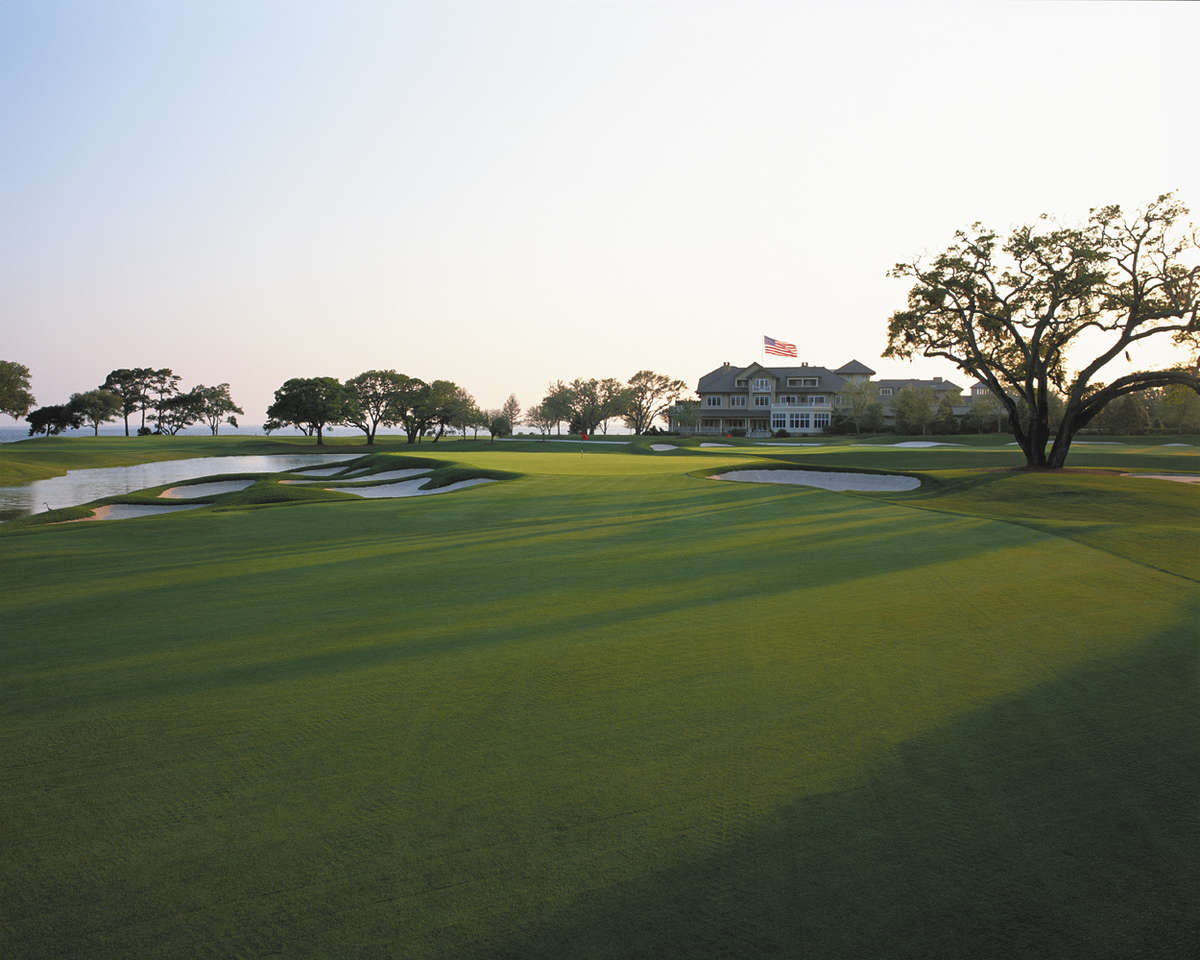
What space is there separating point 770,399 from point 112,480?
244ft

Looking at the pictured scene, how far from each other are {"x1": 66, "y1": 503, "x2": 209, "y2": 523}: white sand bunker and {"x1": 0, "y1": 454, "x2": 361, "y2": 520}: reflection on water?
4.17m

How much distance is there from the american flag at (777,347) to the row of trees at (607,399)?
45945 mm

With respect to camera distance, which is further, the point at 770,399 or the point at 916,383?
the point at 916,383

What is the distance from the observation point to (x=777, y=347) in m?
61.1

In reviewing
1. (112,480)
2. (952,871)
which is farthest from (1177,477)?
(112,480)

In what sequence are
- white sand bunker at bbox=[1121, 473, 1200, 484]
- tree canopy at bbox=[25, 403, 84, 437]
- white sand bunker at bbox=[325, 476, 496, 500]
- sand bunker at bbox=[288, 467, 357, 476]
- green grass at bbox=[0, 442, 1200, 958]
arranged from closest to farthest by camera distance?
green grass at bbox=[0, 442, 1200, 958]
white sand bunker at bbox=[1121, 473, 1200, 484]
white sand bunker at bbox=[325, 476, 496, 500]
sand bunker at bbox=[288, 467, 357, 476]
tree canopy at bbox=[25, 403, 84, 437]

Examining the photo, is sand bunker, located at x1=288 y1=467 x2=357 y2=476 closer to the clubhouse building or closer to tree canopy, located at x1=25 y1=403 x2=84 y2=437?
the clubhouse building

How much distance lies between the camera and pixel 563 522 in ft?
48.5

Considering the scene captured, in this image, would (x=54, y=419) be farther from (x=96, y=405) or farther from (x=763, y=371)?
(x=763, y=371)

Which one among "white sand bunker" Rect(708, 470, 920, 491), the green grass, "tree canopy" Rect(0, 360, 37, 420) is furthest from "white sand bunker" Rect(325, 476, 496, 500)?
"tree canopy" Rect(0, 360, 37, 420)


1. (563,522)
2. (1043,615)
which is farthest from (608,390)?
(1043,615)

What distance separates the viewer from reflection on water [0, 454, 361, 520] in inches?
1078

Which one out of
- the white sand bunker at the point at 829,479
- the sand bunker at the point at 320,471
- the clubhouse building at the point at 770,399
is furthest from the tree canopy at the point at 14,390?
the clubhouse building at the point at 770,399

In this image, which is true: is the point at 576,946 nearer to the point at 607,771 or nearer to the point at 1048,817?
the point at 607,771
